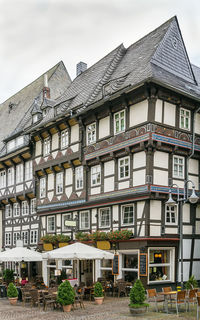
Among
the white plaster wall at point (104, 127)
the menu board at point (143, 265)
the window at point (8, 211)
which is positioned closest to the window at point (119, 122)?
the white plaster wall at point (104, 127)

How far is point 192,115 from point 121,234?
326 inches

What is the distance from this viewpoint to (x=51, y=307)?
1995 centimetres

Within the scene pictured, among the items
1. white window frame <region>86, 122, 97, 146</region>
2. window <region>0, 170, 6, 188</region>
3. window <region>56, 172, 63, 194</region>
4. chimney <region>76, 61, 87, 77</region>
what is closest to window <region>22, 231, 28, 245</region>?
window <region>0, 170, 6, 188</region>

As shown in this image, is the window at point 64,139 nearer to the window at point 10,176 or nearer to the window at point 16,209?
the window at point 10,176

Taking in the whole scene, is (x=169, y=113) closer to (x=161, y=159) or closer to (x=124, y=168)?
(x=161, y=159)

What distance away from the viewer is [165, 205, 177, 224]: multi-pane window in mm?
23781

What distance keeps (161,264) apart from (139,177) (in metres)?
4.90

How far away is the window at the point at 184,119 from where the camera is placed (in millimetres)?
24906

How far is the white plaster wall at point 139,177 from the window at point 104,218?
10.9 feet

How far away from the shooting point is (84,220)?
2827 centimetres

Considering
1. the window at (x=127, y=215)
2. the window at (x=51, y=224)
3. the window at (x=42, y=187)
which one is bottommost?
the window at (x=51, y=224)

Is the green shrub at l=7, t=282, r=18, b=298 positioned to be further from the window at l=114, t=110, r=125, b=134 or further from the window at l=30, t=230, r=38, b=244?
the window at l=30, t=230, r=38, b=244

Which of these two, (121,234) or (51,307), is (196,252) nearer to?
(121,234)

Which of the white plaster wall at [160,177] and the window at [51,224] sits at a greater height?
the white plaster wall at [160,177]
